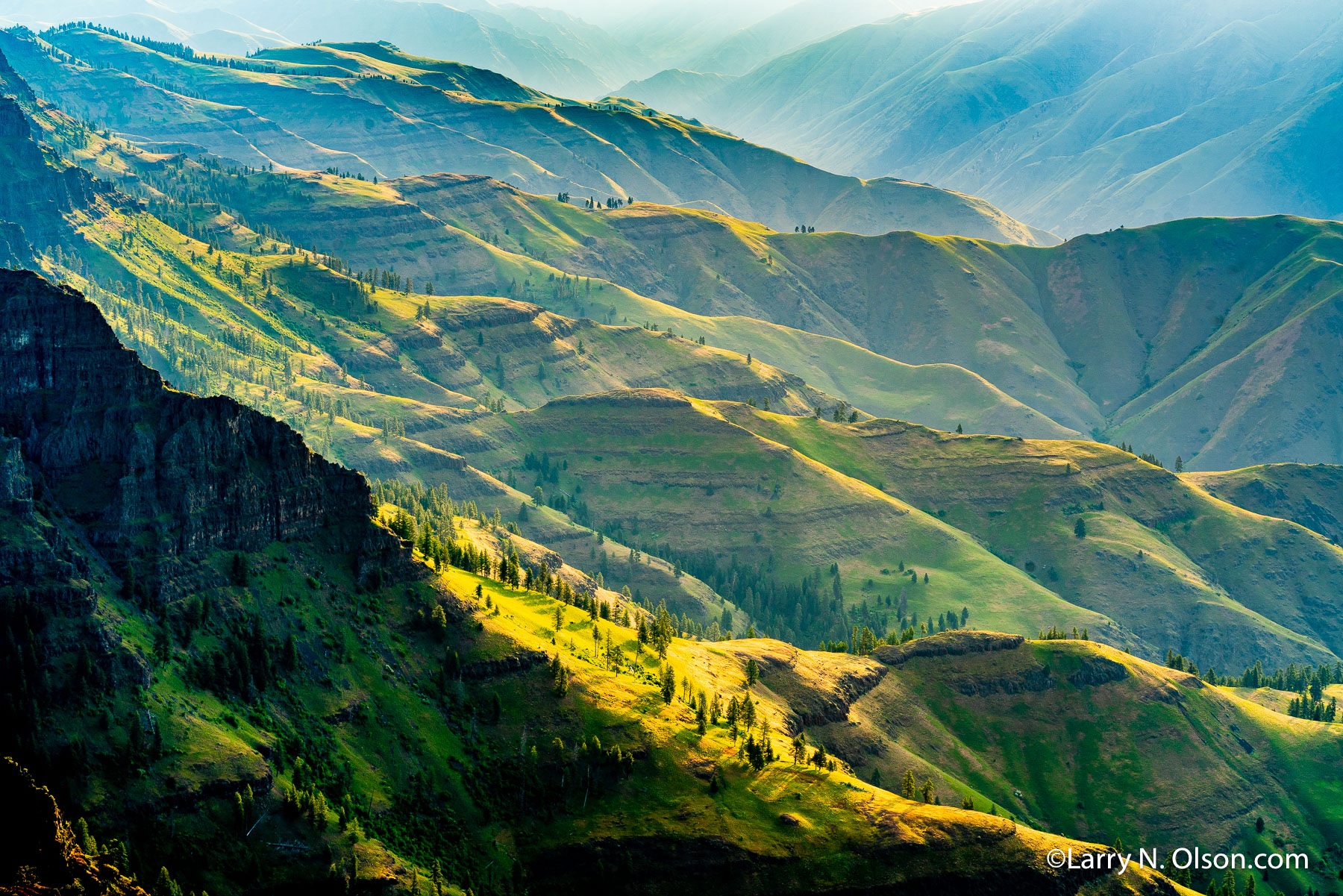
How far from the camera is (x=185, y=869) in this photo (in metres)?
147

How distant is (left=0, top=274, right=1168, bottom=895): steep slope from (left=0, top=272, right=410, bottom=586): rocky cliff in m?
0.35

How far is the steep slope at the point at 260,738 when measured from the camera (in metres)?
151

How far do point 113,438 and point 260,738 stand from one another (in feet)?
163

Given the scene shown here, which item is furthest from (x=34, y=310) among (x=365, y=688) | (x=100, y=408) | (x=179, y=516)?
(x=365, y=688)

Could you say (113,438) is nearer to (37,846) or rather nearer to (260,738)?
(260,738)

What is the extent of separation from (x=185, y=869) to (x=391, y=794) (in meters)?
36.4

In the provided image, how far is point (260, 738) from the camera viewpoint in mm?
168000

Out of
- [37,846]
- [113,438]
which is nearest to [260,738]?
[113,438]

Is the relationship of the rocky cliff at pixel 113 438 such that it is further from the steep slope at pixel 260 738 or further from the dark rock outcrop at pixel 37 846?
the dark rock outcrop at pixel 37 846

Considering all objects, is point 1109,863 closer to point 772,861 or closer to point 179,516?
point 772,861

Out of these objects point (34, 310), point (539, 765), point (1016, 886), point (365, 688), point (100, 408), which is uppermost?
point (34, 310)

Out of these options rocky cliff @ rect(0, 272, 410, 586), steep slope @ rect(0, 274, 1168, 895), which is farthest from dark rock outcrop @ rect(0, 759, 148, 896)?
rocky cliff @ rect(0, 272, 410, 586)

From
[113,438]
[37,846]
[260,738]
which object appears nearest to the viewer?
[37,846]

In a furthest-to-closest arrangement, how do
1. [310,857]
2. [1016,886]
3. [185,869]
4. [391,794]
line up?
[1016,886] → [391,794] → [310,857] → [185,869]
